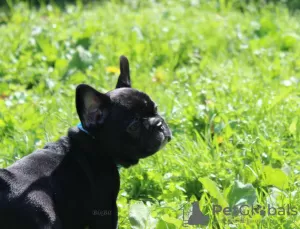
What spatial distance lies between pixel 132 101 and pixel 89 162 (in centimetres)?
39

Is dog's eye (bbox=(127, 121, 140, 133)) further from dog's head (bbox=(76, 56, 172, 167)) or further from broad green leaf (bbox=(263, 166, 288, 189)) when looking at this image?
broad green leaf (bbox=(263, 166, 288, 189))

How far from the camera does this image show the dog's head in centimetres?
356

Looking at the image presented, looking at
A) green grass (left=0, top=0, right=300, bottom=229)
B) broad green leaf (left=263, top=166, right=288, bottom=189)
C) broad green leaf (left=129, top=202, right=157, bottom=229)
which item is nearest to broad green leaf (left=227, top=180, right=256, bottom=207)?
green grass (left=0, top=0, right=300, bottom=229)

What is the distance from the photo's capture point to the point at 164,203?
3.92 meters

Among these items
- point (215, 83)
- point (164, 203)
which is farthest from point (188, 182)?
point (215, 83)

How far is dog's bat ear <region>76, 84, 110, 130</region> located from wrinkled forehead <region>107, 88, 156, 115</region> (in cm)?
6

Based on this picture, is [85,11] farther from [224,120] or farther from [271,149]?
[271,149]

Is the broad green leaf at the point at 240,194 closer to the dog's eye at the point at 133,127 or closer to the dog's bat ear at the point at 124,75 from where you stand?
the dog's eye at the point at 133,127

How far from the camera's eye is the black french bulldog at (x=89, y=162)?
329cm

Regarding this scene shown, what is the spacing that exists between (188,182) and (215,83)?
1.34 metres

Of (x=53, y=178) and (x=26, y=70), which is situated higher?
(x=53, y=178)

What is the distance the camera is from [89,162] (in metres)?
3.53

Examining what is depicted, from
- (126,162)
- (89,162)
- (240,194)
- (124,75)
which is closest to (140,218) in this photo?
(126,162)

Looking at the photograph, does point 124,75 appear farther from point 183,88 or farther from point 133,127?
point 183,88
